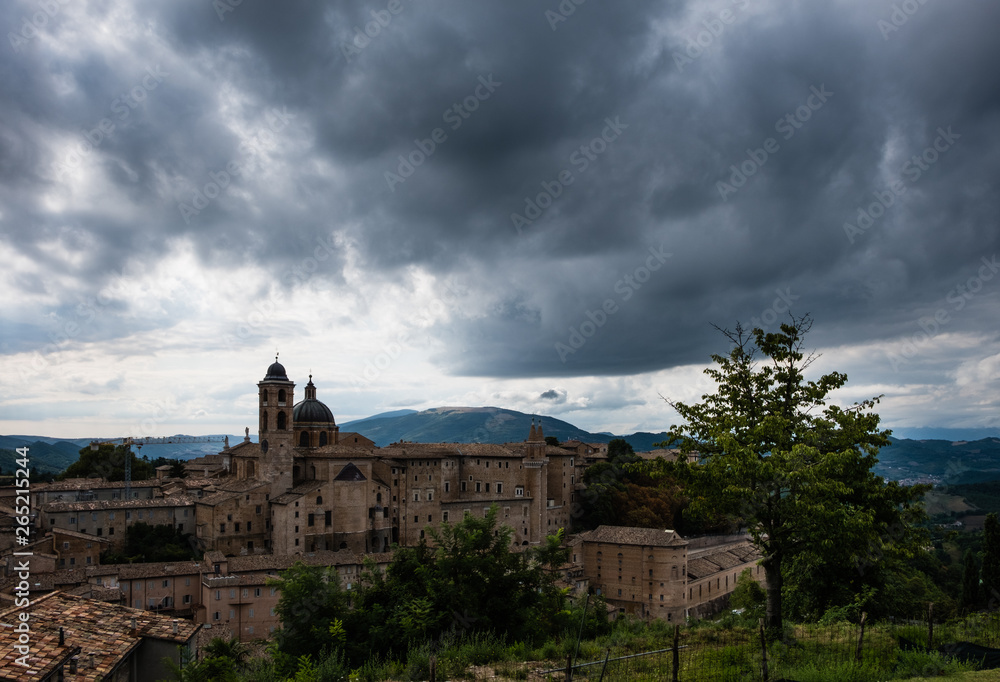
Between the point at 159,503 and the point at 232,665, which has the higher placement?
the point at 232,665

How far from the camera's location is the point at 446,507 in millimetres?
61125

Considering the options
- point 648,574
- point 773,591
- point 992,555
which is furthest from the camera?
point 648,574

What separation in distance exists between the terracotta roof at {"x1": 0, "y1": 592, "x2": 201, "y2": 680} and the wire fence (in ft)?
29.0

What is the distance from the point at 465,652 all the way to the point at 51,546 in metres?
47.1

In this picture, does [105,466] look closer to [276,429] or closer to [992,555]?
[276,429]

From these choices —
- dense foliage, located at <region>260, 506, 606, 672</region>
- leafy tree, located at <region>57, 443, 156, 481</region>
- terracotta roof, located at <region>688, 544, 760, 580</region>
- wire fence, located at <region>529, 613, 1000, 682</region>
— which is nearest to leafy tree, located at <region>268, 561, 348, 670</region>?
dense foliage, located at <region>260, 506, 606, 672</region>

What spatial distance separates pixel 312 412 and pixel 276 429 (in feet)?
45.6

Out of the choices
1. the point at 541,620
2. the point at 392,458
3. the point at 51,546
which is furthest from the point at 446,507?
the point at 541,620

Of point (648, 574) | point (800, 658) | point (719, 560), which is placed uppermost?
point (800, 658)

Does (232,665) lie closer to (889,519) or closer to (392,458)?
(889,519)

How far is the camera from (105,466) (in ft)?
232

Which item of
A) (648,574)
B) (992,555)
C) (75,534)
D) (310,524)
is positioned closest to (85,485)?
(75,534)

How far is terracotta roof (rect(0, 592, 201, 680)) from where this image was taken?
12.1m

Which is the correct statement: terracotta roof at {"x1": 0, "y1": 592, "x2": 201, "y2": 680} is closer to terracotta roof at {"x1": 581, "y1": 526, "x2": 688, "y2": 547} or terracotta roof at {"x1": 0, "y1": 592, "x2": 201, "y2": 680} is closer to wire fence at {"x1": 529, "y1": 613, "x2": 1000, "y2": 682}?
wire fence at {"x1": 529, "y1": 613, "x2": 1000, "y2": 682}
